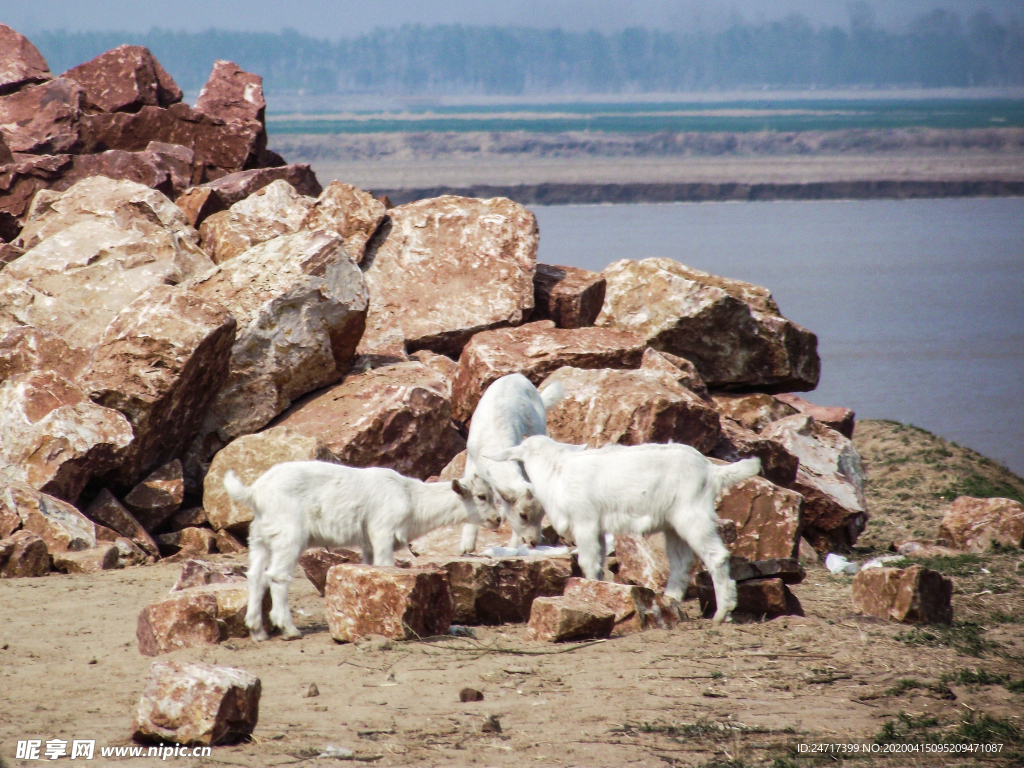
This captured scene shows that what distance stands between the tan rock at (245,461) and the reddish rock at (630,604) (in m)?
3.25

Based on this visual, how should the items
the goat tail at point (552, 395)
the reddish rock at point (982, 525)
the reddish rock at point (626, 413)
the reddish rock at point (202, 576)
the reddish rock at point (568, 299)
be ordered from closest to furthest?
the reddish rock at point (202, 576) < the goat tail at point (552, 395) < the reddish rock at point (626, 413) < the reddish rock at point (982, 525) < the reddish rock at point (568, 299)

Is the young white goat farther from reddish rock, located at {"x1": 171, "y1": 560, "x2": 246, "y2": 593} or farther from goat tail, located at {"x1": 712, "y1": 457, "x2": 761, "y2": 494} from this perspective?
goat tail, located at {"x1": 712, "y1": 457, "x2": 761, "y2": 494}

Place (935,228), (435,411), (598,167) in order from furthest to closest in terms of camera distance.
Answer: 1. (598,167)
2. (935,228)
3. (435,411)

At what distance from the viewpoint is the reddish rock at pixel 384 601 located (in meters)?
6.38

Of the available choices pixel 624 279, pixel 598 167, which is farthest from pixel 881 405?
pixel 598 167

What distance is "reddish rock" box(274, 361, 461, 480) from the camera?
9.79 m

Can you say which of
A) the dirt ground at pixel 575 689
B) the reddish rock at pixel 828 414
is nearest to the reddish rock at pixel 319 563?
the dirt ground at pixel 575 689

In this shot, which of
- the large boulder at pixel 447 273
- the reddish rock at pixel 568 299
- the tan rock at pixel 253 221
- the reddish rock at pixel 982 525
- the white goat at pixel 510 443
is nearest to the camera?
the white goat at pixel 510 443

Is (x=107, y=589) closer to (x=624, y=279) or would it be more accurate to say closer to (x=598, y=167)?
(x=624, y=279)

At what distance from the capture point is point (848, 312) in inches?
1245

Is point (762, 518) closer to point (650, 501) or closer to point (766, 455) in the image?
point (766, 455)

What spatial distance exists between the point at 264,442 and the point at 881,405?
14683 mm

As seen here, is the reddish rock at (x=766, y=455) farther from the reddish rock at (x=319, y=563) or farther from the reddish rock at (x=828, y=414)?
the reddish rock at (x=319, y=563)

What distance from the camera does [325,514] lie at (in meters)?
6.91
